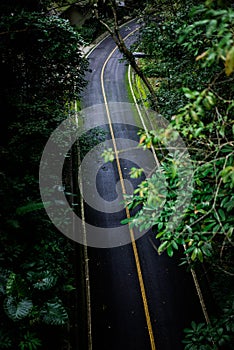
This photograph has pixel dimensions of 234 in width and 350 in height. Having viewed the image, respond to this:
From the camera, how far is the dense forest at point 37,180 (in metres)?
4.57

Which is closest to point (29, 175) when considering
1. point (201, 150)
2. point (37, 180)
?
point (37, 180)

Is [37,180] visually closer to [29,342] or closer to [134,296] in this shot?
[29,342]

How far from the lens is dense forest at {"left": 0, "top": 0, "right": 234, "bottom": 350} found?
4570 mm

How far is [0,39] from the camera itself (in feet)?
26.2

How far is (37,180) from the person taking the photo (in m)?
7.79

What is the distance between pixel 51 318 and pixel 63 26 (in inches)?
301

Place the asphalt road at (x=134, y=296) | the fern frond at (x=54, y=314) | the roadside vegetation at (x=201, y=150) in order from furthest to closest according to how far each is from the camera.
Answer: the asphalt road at (x=134, y=296), the fern frond at (x=54, y=314), the roadside vegetation at (x=201, y=150)

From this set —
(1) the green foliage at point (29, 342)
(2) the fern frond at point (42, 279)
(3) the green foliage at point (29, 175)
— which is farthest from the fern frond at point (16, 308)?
(2) the fern frond at point (42, 279)

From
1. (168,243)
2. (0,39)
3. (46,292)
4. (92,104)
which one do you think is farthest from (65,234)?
(92,104)

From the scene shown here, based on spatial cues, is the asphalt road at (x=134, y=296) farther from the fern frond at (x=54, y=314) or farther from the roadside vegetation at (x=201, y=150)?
the fern frond at (x=54, y=314)

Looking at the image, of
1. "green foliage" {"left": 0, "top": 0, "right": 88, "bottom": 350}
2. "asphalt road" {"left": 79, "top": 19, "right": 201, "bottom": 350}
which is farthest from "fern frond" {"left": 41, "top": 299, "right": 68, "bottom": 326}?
"asphalt road" {"left": 79, "top": 19, "right": 201, "bottom": 350}

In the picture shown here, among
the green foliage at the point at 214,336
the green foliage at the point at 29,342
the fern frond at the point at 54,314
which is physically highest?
the fern frond at the point at 54,314

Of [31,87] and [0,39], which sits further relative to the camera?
[31,87]

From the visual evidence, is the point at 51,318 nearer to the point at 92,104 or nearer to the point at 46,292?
the point at 46,292
